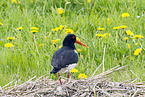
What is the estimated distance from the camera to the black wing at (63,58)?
3.63 meters

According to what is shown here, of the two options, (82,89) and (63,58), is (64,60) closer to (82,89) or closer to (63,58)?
(63,58)

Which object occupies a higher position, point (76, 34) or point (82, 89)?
point (76, 34)

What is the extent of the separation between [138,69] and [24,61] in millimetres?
2009

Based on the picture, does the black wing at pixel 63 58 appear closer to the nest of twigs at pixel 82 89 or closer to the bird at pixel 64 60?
the bird at pixel 64 60

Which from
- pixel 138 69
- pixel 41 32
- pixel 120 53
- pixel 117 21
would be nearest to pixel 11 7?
pixel 41 32

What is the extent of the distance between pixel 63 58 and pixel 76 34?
172cm

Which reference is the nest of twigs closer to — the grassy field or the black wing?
the black wing

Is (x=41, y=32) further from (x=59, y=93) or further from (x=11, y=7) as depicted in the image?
(x=59, y=93)

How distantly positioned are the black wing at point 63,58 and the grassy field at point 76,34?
1.43 feet

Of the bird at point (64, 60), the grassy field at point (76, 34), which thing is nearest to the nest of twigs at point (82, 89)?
the bird at point (64, 60)

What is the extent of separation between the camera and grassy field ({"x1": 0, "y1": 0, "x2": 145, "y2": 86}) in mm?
Answer: 4414

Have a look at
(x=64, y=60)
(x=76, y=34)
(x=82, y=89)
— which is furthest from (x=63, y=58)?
(x=76, y=34)

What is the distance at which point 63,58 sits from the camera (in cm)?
374

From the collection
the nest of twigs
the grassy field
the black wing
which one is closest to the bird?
the black wing
